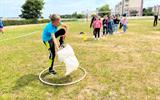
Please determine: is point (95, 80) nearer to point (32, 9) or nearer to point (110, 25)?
point (110, 25)

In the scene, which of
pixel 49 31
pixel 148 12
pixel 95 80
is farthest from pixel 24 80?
pixel 148 12

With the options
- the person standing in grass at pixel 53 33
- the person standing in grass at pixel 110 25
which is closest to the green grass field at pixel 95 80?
the person standing in grass at pixel 53 33

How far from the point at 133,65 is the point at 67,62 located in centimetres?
283

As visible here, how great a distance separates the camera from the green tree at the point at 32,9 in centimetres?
6419

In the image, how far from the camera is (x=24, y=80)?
5.64 m

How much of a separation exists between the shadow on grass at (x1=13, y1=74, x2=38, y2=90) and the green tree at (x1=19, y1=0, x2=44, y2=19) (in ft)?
200

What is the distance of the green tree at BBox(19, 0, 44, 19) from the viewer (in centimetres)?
6419

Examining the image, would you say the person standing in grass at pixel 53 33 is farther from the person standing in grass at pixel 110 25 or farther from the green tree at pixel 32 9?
the green tree at pixel 32 9

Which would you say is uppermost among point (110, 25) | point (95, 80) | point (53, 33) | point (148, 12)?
point (53, 33)

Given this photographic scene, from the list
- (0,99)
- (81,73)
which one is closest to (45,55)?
(81,73)

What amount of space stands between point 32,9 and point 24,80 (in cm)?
6141

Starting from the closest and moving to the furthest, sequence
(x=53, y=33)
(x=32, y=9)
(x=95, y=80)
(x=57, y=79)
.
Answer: (x=53, y=33) < (x=95, y=80) < (x=57, y=79) < (x=32, y=9)

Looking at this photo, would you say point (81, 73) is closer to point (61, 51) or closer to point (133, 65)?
point (61, 51)

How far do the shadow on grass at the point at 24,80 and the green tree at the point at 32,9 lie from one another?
60.9 metres
